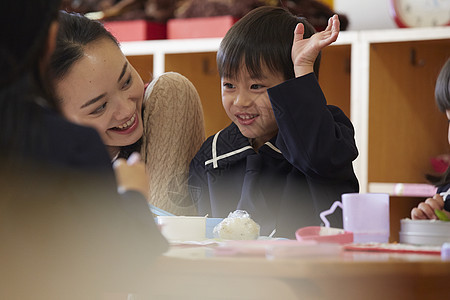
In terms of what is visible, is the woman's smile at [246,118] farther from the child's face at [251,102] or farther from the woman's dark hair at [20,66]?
the woman's dark hair at [20,66]

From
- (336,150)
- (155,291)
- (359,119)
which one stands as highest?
(359,119)

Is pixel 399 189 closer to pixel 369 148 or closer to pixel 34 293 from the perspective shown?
pixel 369 148

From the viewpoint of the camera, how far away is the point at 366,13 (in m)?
2.59

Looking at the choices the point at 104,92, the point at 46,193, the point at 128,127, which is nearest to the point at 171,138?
the point at 128,127

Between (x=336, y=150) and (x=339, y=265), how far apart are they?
57 cm

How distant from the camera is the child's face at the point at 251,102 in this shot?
4.52 feet

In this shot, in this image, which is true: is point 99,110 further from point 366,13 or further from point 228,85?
point 366,13

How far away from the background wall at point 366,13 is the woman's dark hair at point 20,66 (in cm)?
209

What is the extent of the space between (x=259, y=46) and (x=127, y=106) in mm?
Result: 302

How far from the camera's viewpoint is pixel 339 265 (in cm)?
64

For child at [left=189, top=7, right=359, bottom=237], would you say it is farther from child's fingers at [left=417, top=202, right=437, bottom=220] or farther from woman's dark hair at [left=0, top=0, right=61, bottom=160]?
woman's dark hair at [left=0, top=0, right=61, bottom=160]

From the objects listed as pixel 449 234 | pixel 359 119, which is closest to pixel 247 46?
pixel 449 234

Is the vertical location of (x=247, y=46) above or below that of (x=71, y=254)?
above

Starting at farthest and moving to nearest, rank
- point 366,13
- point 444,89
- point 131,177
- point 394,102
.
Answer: point 366,13 < point 394,102 < point 444,89 < point 131,177
